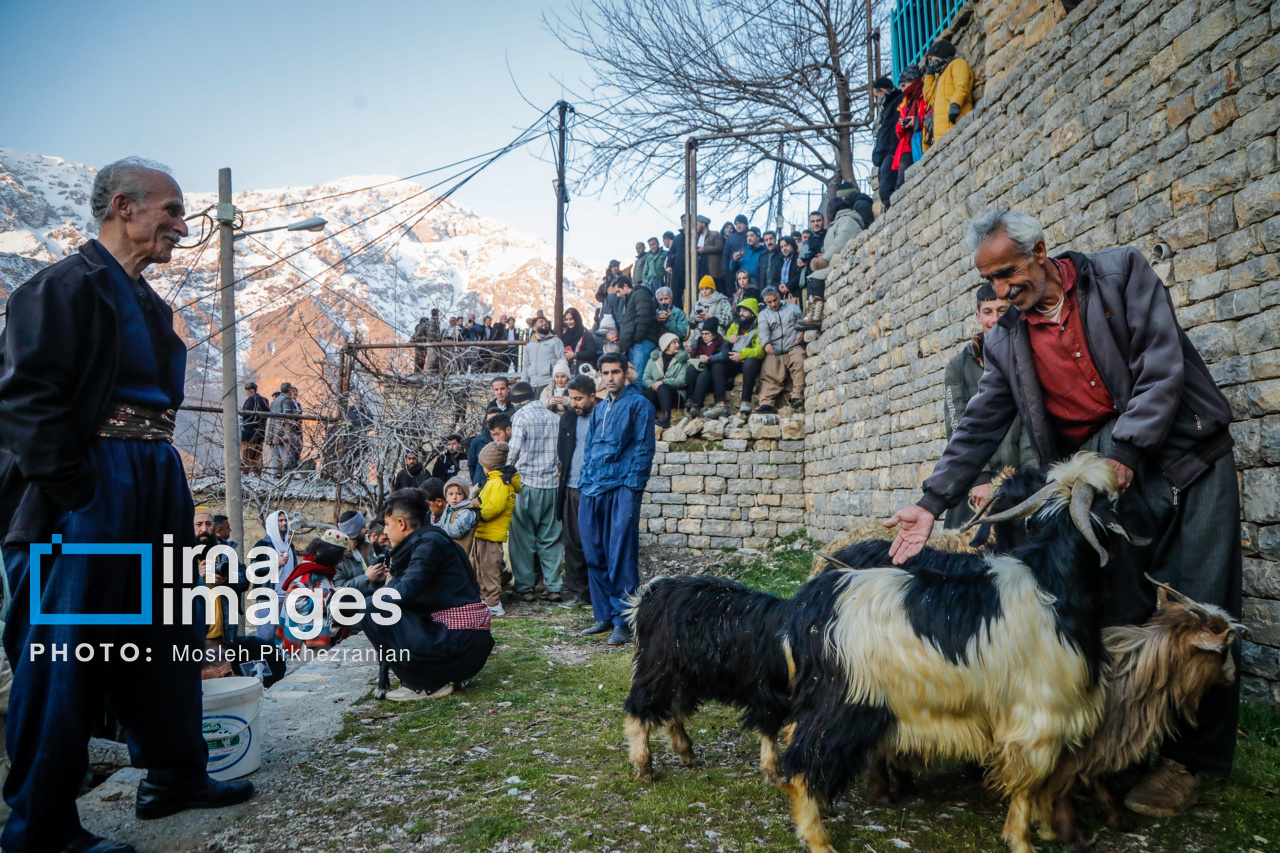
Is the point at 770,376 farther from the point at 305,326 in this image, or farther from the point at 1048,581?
the point at 1048,581

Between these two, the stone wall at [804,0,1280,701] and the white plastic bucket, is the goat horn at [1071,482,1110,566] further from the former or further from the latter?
the white plastic bucket

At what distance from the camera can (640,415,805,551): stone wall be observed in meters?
10.7

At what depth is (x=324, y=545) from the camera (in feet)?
21.1

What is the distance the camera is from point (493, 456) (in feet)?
24.9

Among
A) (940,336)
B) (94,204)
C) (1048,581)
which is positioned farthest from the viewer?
(940,336)

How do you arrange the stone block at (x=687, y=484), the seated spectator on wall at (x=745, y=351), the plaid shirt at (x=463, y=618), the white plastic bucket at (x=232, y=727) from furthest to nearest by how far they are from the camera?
the seated spectator on wall at (x=745, y=351) < the stone block at (x=687, y=484) < the plaid shirt at (x=463, y=618) < the white plastic bucket at (x=232, y=727)

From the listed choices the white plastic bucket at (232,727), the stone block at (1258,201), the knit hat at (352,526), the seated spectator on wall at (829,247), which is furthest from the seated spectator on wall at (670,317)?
the white plastic bucket at (232,727)

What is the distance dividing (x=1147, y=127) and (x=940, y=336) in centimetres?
302

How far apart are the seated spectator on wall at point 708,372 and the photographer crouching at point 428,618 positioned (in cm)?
735

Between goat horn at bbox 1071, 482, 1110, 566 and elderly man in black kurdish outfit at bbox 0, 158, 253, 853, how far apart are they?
2869 millimetres

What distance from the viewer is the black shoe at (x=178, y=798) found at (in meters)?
2.53

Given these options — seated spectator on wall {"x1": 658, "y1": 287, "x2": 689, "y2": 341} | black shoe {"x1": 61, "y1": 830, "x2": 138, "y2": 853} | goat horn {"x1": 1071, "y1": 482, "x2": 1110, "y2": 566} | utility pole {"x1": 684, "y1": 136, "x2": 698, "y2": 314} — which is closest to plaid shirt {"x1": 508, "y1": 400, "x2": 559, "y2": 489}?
seated spectator on wall {"x1": 658, "y1": 287, "x2": 689, "y2": 341}

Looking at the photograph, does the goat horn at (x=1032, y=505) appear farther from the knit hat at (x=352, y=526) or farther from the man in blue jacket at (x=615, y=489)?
the knit hat at (x=352, y=526)

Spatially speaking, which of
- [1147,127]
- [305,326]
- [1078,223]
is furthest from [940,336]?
[305,326]
